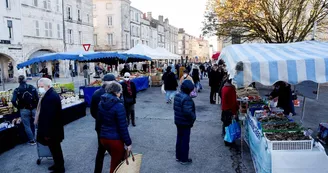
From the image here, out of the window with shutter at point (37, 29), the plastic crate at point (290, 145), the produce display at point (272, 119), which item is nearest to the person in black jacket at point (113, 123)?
the plastic crate at point (290, 145)

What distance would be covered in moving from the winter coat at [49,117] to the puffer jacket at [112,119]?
1.09 meters

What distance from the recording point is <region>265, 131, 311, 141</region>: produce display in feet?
12.5

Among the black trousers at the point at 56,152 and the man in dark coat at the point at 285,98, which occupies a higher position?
the man in dark coat at the point at 285,98

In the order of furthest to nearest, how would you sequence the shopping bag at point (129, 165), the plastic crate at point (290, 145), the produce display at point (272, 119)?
the produce display at point (272, 119), the plastic crate at point (290, 145), the shopping bag at point (129, 165)

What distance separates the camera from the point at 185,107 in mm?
4617

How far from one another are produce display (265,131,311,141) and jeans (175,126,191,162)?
5.02 feet

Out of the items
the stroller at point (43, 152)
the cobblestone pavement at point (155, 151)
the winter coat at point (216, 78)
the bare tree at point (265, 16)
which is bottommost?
the cobblestone pavement at point (155, 151)

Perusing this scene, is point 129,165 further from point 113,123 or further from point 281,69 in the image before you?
point 281,69

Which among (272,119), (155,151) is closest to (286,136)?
(272,119)

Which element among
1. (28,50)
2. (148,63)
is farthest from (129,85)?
(28,50)

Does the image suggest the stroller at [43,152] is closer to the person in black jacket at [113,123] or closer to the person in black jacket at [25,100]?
the person in black jacket at [25,100]

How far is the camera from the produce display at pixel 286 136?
3811mm

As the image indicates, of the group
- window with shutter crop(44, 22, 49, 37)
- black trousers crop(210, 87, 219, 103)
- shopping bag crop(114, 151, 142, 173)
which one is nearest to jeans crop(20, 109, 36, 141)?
shopping bag crop(114, 151, 142, 173)

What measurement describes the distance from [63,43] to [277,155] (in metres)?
28.5
